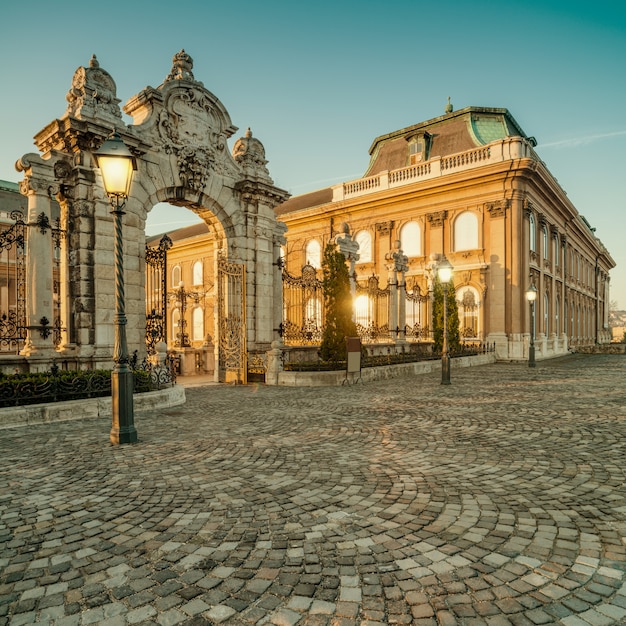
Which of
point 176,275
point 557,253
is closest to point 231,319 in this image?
point 557,253

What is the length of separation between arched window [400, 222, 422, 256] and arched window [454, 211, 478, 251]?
236 centimetres

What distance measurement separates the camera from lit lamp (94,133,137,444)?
6375 millimetres

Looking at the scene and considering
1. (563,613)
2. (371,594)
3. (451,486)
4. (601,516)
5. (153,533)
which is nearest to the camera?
(563,613)

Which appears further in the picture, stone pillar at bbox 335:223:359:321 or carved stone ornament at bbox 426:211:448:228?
carved stone ornament at bbox 426:211:448:228

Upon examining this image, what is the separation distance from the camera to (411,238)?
94.6 ft

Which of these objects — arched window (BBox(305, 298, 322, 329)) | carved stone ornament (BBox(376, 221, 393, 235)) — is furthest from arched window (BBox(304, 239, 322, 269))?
arched window (BBox(305, 298, 322, 329))

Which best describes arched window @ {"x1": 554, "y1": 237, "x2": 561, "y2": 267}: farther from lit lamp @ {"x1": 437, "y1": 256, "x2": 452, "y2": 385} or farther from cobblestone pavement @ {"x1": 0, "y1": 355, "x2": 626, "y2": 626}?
cobblestone pavement @ {"x1": 0, "y1": 355, "x2": 626, "y2": 626}

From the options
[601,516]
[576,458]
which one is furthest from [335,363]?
[601,516]

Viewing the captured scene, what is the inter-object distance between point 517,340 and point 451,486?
2250 cm

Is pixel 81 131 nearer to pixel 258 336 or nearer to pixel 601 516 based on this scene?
pixel 258 336

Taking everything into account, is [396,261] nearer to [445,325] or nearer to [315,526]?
[445,325]

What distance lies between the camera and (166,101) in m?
12.6

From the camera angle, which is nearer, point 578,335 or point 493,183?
point 493,183

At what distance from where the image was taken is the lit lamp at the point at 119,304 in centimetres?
638
